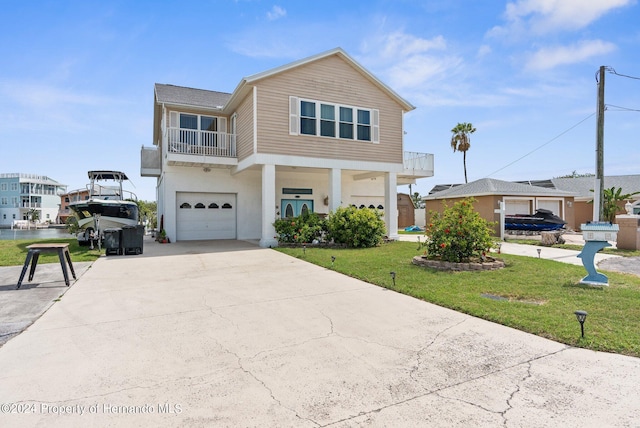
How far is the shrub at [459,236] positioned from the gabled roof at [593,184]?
24.6 meters

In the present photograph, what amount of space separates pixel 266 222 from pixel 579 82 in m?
15.4

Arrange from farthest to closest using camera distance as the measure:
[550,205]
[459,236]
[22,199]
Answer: [22,199] < [550,205] < [459,236]

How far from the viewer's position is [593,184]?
2838 centimetres

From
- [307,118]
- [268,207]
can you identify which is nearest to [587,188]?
[307,118]

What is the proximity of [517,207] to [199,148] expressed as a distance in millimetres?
19619

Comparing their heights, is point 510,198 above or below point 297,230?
above

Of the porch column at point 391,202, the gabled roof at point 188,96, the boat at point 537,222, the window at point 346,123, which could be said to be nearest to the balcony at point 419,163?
the porch column at point 391,202

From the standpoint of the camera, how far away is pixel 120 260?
10453 millimetres

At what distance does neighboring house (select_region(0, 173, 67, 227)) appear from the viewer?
216ft

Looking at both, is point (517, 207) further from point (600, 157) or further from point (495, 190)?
point (600, 157)

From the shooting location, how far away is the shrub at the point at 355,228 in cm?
1309

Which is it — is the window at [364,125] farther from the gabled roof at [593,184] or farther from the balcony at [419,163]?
the gabled roof at [593,184]

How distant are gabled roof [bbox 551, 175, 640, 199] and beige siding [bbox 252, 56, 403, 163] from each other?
1998 cm

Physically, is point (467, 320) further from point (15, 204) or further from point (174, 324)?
point (15, 204)
